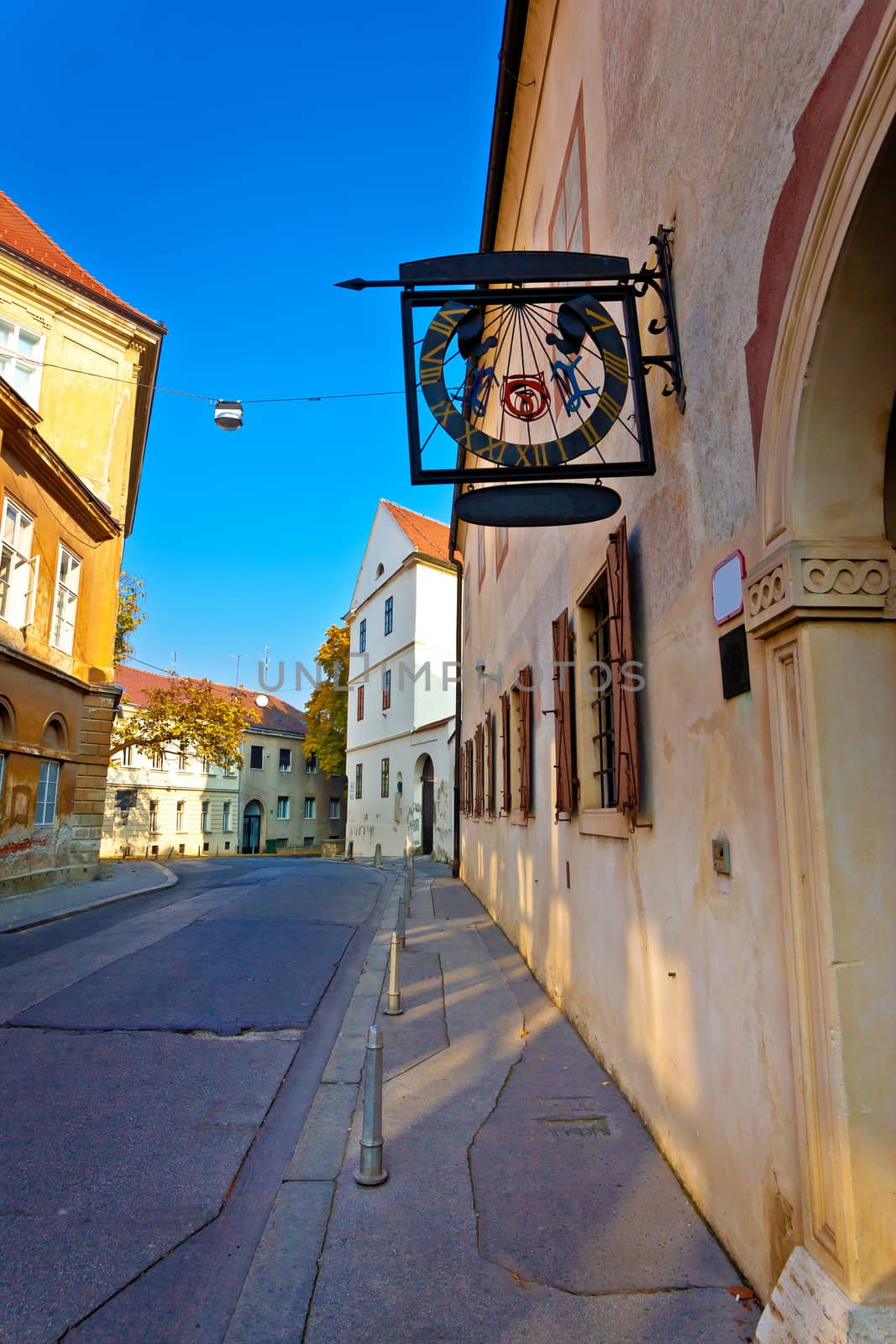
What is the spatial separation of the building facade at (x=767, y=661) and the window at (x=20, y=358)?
17.0 metres

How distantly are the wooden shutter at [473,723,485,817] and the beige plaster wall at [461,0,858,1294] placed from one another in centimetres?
877

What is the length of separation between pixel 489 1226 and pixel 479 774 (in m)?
12.2

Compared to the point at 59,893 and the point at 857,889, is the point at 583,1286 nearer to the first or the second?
the point at 857,889

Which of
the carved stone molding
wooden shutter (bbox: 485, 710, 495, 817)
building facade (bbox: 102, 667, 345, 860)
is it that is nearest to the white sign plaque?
the carved stone molding

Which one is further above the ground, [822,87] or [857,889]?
[822,87]

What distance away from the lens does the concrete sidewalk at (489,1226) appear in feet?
9.37

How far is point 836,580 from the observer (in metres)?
2.65

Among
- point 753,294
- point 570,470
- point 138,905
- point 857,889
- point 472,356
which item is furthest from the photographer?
point 138,905

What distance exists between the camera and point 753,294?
3.13 metres

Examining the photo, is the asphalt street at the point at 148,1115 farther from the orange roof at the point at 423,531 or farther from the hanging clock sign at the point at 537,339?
the orange roof at the point at 423,531

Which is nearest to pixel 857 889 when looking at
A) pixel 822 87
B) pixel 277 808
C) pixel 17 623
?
pixel 822 87

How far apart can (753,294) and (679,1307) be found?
3.73 metres

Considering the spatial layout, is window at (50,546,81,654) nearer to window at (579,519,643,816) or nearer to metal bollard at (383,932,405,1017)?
metal bollard at (383,932,405,1017)

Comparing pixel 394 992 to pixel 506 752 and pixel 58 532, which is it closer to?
pixel 506 752
